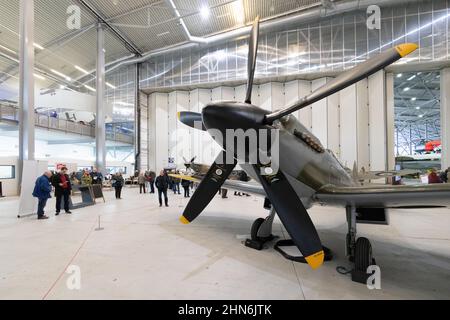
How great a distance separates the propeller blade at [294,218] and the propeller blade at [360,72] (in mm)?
933

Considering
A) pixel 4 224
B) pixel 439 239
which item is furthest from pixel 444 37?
pixel 4 224

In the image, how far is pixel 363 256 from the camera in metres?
3.23

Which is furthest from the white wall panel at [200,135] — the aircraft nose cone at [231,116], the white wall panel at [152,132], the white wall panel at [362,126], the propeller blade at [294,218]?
the aircraft nose cone at [231,116]

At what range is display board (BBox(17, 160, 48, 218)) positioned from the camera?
7.08m

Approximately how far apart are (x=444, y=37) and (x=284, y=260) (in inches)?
707

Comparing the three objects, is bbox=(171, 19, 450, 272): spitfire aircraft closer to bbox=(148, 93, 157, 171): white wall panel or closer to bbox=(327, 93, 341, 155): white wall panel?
bbox=(327, 93, 341, 155): white wall panel

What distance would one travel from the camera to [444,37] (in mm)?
12984

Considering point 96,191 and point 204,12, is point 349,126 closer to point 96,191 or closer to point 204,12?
point 204,12

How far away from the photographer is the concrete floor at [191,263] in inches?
111

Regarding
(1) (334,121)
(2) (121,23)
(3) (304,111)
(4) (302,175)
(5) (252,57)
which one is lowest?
(4) (302,175)

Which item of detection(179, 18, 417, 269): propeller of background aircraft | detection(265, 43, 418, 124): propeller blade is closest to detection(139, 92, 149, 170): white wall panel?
detection(179, 18, 417, 269): propeller of background aircraft

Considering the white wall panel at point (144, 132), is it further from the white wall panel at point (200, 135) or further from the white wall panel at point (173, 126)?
the white wall panel at point (200, 135)

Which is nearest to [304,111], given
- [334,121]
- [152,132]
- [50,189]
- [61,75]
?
[334,121]

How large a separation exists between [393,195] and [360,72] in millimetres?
1797
